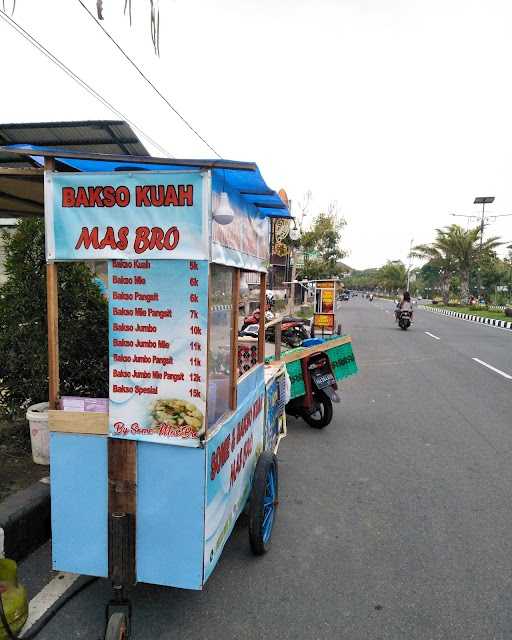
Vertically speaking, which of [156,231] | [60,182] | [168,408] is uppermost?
[60,182]

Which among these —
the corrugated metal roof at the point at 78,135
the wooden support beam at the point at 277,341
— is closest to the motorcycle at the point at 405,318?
the corrugated metal roof at the point at 78,135

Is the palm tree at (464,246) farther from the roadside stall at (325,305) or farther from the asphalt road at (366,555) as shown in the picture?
the asphalt road at (366,555)

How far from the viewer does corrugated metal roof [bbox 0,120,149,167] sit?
613cm

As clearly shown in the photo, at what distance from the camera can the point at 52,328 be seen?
2.58 m

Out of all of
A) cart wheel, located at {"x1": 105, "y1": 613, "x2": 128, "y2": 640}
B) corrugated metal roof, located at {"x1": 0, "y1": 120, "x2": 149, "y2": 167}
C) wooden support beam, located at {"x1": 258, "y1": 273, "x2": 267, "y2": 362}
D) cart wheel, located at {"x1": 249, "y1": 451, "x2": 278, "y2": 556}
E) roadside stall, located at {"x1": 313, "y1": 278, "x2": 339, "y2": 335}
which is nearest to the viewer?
cart wheel, located at {"x1": 105, "y1": 613, "x2": 128, "y2": 640}

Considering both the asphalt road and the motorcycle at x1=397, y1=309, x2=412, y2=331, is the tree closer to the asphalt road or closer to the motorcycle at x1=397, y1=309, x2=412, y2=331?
the motorcycle at x1=397, y1=309, x2=412, y2=331

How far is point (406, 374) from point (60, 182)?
859 centimetres

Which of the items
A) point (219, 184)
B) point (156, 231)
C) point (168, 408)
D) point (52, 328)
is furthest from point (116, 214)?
point (168, 408)

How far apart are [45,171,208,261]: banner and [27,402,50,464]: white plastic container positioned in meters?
1.91

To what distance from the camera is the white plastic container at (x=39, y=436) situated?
386 cm

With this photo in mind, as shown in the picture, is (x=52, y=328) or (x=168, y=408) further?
(x=52, y=328)

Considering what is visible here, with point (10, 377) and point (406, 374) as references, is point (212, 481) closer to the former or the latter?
point (10, 377)

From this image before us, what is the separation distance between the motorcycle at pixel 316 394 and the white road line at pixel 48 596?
3.29 meters

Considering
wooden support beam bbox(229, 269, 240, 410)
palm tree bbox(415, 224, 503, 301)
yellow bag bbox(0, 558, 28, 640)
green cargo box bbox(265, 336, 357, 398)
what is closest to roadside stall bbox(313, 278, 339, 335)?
green cargo box bbox(265, 336, 357, 398)
